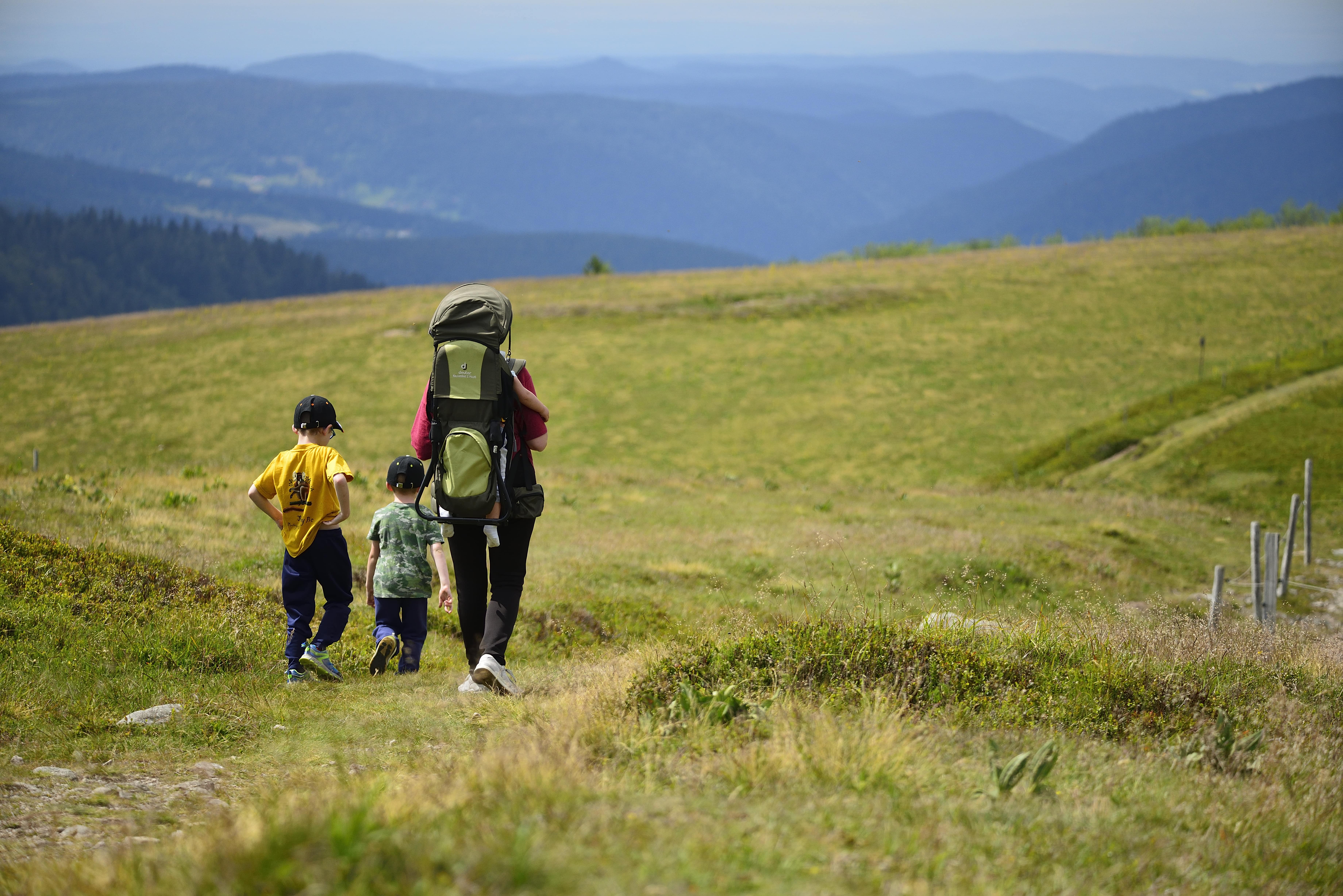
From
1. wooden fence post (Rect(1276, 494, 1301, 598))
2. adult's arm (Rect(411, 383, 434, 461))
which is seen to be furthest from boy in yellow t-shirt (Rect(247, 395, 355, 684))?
wooden fence post (Rect(1276, 494, 1301, 598))

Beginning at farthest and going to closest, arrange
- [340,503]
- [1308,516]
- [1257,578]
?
[1308,516]
[1257,578]
[340,503]

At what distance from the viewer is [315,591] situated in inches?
279

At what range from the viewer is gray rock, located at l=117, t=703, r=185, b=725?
5574 millimetres

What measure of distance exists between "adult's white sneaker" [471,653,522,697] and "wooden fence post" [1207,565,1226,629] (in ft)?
19.0

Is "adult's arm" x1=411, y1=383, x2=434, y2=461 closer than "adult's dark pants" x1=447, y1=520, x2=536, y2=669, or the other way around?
"adult's arm" x1=411, y1=383, x2=434, y2=461

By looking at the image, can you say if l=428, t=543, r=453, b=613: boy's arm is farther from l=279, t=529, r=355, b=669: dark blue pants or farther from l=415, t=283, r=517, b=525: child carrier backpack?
l=415, t=283, r=517, b=525: child carrier backpack

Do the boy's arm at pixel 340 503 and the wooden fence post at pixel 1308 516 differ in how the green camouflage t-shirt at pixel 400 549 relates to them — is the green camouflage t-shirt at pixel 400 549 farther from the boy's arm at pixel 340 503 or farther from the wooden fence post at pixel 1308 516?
the wooden fence post at pixel 1308 516

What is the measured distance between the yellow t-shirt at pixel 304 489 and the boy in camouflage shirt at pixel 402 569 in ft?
1.41

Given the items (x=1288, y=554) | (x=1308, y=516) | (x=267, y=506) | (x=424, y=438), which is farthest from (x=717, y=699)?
(x=1308, y=516)

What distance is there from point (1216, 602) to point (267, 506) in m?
10.5

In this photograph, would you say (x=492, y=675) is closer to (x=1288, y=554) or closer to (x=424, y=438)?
(x=424, y=438)

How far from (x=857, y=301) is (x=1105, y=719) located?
6033cm

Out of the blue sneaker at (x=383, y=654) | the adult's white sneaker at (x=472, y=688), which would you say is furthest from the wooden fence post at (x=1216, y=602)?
the blue sneaker at (x=383, y=654)

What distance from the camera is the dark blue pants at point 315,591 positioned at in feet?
→ 23.1
